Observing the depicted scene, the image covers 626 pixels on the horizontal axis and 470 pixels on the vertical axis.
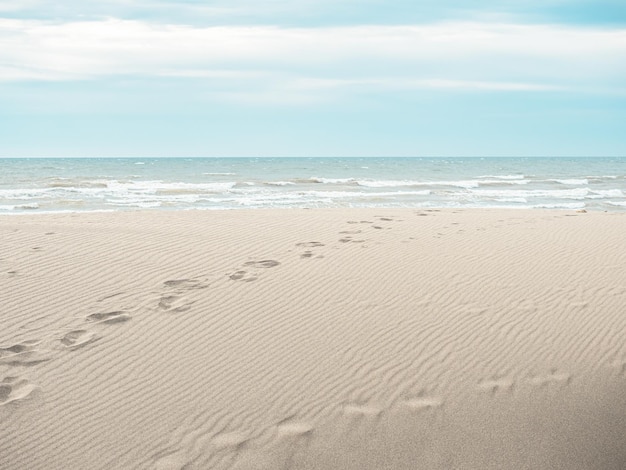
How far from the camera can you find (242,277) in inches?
293

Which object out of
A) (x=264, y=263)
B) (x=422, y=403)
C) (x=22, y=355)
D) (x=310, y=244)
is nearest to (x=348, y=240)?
(x=310, y=244)

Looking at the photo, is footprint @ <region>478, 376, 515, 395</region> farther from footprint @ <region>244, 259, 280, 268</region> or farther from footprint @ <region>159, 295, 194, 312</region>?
footprint @ <region>244, 259, 280, 268</region>

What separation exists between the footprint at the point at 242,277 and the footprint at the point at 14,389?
288 cm

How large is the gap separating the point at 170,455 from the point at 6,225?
7.65m

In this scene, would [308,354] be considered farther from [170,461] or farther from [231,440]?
[170,461]

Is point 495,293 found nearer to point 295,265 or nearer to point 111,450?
point 295,265

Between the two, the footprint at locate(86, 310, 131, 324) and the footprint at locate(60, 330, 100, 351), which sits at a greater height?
the footprint at locate(86, 310, 131, 324)

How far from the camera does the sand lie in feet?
13.8

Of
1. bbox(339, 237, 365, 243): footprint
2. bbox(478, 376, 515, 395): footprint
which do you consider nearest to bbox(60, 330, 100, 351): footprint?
bbox(478, 376, 515, 395): footprint

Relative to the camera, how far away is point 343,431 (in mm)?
4348

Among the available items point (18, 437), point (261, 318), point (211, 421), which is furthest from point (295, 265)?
point (18, 437)

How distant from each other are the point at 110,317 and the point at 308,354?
2051 mm

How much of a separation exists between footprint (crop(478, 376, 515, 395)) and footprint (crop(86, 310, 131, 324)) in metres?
3.35

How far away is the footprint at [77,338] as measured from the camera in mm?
5484
